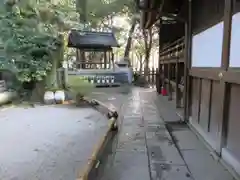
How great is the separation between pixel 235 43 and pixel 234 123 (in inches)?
32.1

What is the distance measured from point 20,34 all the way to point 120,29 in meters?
11.7

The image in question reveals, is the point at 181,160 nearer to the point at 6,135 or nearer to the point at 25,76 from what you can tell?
the point at 6,135

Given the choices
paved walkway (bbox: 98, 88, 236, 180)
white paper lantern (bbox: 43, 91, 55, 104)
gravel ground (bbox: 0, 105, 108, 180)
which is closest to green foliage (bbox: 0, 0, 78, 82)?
white paper lantern (bbox: 43, 91, 55, 104)

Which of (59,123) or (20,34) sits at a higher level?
(20,34)

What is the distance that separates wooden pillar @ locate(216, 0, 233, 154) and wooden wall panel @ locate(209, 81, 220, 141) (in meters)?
0.21

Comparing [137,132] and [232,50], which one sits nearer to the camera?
[232,50]

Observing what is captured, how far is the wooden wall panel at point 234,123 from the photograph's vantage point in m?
2.50

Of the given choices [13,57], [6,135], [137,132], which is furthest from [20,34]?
[137,132]

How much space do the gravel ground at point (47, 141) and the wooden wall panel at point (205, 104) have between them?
1674 millimetres

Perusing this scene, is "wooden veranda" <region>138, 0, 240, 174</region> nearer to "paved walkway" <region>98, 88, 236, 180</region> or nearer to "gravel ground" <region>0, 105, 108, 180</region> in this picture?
"paved walkway" <region>98, 88, 236, 180</region>

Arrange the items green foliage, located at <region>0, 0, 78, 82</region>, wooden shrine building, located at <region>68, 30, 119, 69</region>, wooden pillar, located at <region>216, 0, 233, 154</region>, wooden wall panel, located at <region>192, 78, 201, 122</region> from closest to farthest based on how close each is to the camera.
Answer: wooden pillar, located at <region>216, 0, 233, 154</region> → wooden wall panel, located at <region>192, 78, 201, 122</region> → green foliage, located at <region>0, 0, 78, 82</region> → wooden shrine building, located at <region>68, 30, 119, 69</region>

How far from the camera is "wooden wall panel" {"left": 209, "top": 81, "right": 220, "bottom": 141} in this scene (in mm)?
3109

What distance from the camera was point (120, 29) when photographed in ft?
61.5

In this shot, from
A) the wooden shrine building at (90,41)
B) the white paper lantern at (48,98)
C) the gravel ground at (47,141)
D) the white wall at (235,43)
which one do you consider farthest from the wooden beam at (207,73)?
the wooden shrine building at (90,41)
